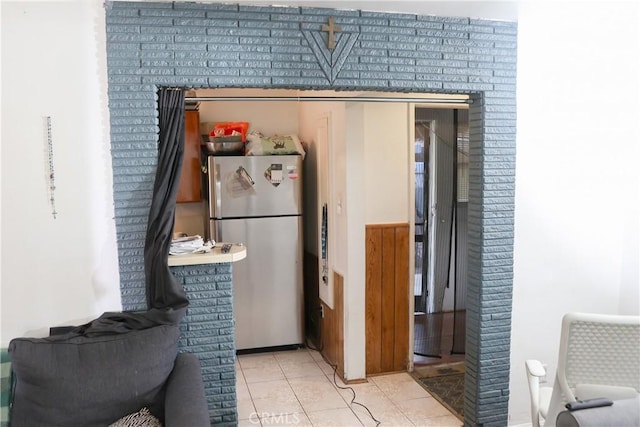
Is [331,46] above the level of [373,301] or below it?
above

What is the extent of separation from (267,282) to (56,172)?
2.28 metres

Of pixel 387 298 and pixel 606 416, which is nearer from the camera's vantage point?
pixel 606 416

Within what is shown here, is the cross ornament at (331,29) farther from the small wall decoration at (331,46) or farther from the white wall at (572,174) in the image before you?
the white wall at (572,174)

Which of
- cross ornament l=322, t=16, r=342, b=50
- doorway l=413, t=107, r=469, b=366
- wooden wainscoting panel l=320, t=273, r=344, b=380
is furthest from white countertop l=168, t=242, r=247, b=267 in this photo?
doorway l=413, t=107, r=469, b=366

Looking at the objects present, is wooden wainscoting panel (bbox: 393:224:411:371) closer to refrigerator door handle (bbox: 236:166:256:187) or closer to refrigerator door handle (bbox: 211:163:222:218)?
refrigerator door handle (bbox: 236:166:256:187)

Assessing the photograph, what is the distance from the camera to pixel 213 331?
8.38ft

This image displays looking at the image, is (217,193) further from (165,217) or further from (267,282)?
(165,217)

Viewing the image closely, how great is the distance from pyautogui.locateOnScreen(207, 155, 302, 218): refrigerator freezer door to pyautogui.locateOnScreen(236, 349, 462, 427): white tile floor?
4.05 ft

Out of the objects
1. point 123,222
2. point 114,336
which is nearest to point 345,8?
point 123,222

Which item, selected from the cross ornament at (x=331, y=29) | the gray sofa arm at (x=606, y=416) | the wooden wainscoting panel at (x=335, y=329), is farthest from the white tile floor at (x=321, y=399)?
the cross ornament at (x=331, y=29)

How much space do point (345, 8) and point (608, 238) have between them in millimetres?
2022

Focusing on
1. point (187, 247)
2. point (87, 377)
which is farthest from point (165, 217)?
point (87, 377)

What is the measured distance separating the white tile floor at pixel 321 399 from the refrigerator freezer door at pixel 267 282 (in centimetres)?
27

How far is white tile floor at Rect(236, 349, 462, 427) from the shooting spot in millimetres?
3205
